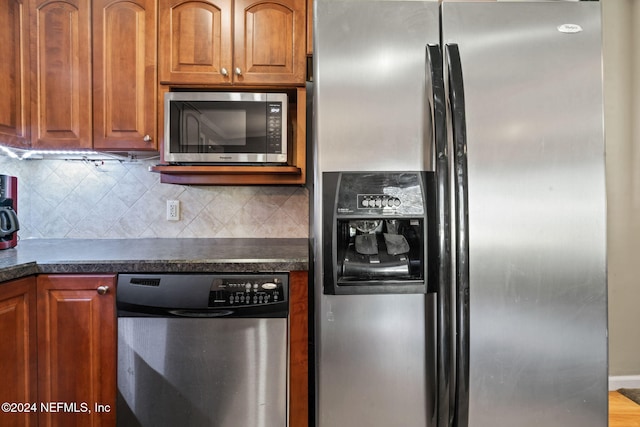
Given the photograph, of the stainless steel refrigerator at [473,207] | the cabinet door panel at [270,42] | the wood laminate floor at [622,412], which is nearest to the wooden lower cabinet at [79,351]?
the stainless steel refrigerator at [473,207]

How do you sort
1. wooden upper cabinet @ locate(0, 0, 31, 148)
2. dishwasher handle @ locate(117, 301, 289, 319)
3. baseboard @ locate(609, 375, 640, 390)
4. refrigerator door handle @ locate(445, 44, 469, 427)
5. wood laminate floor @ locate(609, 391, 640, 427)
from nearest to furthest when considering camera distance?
1. refrigerator door handle @ locate(445, 44, 469, 427)
2. dishwasher handle @ locate(117, 301, 289, 319)
3. wooden upper cabinet @ locate(0, 0, 31, 148)
4. wood laminate floor @ locate(609, 391, 640, 427)
5. baseboard @ locate(609, 375, 640, 390)

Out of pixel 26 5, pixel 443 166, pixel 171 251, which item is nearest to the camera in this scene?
pixel 443 166

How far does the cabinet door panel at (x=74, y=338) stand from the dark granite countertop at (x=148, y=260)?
0.05 m

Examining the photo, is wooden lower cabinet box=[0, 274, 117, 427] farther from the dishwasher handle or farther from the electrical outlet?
the electrical outlet

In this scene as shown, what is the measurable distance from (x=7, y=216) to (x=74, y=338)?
28.5 inches

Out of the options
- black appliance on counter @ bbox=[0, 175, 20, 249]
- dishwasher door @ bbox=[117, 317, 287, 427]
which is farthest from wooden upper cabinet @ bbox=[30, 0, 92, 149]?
dishwasher door @ bbox=[117, 317, 287, 427]

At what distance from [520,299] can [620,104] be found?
1.84 metres

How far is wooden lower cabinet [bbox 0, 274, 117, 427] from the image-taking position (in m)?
1.28

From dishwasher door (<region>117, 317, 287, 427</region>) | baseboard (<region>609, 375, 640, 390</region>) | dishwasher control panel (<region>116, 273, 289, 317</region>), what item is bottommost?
baseboard (<region>609, 375, 640, 390</region>)

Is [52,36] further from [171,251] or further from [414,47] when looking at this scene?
[414,47]

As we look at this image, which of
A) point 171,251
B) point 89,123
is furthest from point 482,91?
point 89,123

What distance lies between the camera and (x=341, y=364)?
1.18 metres

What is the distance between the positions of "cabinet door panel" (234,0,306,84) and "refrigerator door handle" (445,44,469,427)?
77cm

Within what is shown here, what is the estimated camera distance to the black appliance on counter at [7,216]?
1548 mm
